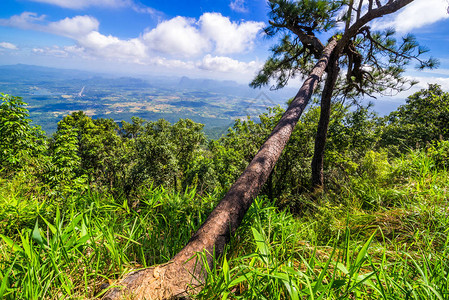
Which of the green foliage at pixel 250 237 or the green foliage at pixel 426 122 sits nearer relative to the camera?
the green foliage at pixel 250 237

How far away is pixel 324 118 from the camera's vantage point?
4.71 m

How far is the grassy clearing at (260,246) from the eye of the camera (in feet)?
3.16

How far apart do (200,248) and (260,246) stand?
1.51ft

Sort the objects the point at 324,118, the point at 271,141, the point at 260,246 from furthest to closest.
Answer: the point at 324,118 → the point at 271,141 → the point at 260,246

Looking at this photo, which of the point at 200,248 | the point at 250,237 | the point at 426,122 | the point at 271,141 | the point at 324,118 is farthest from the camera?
the point at 426,122

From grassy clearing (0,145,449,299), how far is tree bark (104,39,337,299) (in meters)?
0.14

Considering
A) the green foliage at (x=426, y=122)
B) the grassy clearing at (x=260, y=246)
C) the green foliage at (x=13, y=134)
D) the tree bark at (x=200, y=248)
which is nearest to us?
the grassy clearing at (x=260, y=246)

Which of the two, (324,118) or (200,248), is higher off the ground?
(324,118)

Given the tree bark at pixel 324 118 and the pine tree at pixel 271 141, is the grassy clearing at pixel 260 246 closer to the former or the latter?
the pine tree at pixel 271 141

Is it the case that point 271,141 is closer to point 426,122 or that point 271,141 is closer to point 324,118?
point 324,118

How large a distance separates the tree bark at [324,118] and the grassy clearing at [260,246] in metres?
2.08

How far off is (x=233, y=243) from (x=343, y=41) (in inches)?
187

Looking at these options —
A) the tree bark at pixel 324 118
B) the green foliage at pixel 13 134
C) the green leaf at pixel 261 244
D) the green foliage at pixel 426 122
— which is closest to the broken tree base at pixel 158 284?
the green leaf at pixel 261 244

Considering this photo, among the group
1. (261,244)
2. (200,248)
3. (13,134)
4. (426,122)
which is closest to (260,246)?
(261,244)
